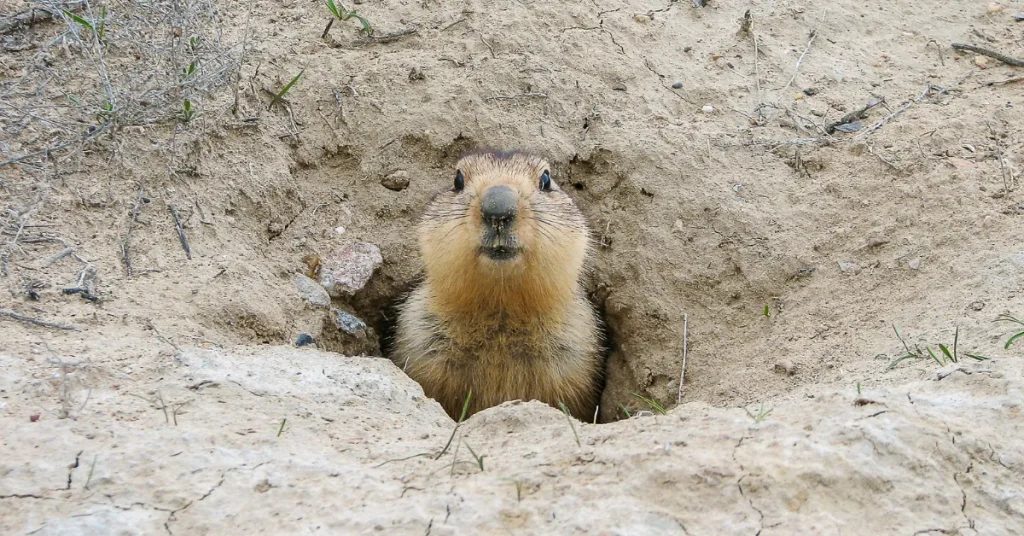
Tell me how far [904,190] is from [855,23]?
2.53m

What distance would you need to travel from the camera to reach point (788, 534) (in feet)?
8.87

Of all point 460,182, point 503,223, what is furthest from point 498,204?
point 460,182

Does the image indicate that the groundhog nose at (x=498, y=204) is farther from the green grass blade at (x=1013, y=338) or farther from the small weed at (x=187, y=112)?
the green grass blade at (x=1013, y=338)

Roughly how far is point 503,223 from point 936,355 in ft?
7.99

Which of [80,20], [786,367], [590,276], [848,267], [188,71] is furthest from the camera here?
[590,276]

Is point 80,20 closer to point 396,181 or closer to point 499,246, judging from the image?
point 396,181

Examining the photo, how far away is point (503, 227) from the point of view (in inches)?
203

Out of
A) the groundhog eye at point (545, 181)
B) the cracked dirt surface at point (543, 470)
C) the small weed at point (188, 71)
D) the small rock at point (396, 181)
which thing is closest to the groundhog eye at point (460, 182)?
the groundhog eye at point (545, 181)

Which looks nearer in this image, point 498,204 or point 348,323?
point 498,204

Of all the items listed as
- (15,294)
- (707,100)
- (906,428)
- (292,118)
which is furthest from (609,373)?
(15,294)

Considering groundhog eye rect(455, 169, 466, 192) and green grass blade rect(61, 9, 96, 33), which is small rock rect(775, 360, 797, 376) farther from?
green grass blade rect(61, 9, 96, 33)

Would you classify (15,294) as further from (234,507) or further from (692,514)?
(692,514)

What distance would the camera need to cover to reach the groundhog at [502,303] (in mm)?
5461

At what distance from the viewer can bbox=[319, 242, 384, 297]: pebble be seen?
6.22 metres
